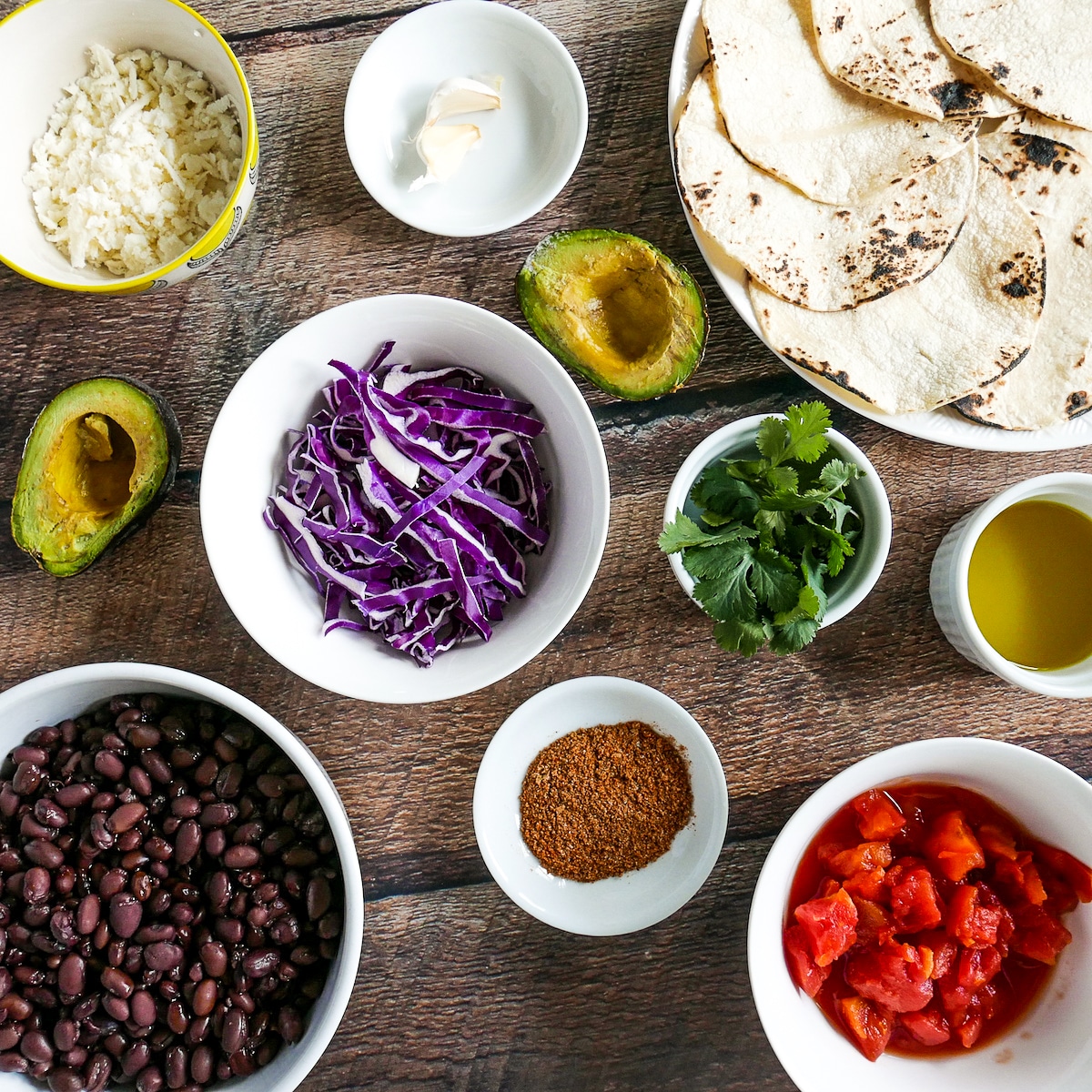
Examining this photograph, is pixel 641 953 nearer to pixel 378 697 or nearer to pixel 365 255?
pixel 378 697

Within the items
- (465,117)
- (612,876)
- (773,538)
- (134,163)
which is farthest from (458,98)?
(612,876)

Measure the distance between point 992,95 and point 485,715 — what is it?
1426mm

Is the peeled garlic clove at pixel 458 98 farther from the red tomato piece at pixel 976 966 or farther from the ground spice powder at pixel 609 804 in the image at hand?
the red tomato piece at pixel 976 966

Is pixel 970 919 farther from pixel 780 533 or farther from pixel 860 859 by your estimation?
pixel 780 533

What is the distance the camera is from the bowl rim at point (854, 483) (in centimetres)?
153

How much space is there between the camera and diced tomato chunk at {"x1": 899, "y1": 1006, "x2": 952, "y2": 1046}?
5.22ft

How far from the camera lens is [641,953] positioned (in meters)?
1.76

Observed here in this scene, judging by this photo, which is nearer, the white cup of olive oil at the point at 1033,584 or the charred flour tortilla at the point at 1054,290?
the charred flour tortilla at the point at 1054,290

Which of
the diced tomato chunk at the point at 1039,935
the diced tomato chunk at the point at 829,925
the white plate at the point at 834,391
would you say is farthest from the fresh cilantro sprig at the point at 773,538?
the diced tomato chunk at the point at 1039,935

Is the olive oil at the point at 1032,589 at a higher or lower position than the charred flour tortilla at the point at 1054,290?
lower

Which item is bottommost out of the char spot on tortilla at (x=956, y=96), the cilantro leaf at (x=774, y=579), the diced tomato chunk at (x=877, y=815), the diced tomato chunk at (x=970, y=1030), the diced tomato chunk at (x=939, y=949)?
the diced tomato chunk at (x=970, y=1030)

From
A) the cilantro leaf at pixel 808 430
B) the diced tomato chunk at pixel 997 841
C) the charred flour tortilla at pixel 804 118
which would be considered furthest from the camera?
the diced tomato chunk at pixel 997 841

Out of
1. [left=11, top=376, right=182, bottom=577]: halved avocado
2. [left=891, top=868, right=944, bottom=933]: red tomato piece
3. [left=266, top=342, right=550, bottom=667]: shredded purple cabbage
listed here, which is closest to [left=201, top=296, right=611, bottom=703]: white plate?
[left=266, top=342, right=550, bottom=667]: shredded purple cabbage

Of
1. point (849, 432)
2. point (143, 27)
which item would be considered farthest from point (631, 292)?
point (143, 27)
